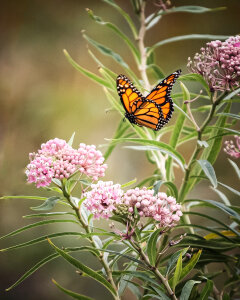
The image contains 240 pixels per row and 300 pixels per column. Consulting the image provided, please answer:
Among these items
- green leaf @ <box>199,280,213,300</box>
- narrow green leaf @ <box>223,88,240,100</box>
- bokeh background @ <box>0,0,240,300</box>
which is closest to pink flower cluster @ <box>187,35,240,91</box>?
narrow green leaf @ <box>223,88,240,100</box>

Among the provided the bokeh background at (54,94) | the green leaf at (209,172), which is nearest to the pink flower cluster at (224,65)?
the green leaf at (209,172)

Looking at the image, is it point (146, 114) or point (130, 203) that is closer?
point (130, 203)

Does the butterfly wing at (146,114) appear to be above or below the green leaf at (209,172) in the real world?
above

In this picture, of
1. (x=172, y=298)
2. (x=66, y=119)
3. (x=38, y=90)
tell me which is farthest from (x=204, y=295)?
(x=38, y=90)

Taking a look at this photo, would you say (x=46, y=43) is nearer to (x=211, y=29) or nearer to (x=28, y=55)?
(x=28, y=55)

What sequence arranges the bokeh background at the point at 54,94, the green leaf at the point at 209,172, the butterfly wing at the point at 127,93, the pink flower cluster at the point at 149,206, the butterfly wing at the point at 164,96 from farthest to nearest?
the bokeh background at the point at 54,94 → the butterfly wing at the point at 127,93 → the butterfly wing at the point at 164,96 → the green leaf at the point at 209,172 → the pink flower cluster at the point at 149,206

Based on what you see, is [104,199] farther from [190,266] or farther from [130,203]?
[190,266]

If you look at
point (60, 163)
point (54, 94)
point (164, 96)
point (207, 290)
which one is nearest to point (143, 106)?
point (164, 96)

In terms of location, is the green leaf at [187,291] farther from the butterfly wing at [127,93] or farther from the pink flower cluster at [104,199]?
the butterfly wing at [127,93]
